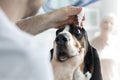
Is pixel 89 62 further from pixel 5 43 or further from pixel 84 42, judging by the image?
pixel 5 43

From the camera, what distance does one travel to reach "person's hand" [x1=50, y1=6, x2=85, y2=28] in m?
0.90

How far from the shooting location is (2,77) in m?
0.36

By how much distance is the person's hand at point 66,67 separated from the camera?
820mm

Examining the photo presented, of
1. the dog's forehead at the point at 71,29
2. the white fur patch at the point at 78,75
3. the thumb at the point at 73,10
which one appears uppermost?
the thumb at the point at 73,10

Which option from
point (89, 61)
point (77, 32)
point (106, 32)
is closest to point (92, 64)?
point (89, 61)

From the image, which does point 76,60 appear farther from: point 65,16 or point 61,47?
point 65,16

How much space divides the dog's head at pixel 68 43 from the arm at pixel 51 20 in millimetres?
56

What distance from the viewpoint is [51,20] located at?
3.21ft


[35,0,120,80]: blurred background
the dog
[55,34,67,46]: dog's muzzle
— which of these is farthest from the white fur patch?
[35,0,120,80]: blurred background

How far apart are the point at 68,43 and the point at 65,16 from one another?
0.14 metres

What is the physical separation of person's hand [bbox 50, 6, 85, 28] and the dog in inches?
1.2

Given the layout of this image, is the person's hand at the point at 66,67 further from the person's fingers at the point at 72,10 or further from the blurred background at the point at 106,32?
the blurred background at the point at 106,32

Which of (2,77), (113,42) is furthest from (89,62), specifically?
(113,42)

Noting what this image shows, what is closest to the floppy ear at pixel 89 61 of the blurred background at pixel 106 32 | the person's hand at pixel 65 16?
the person's hand at pixel 65 16
